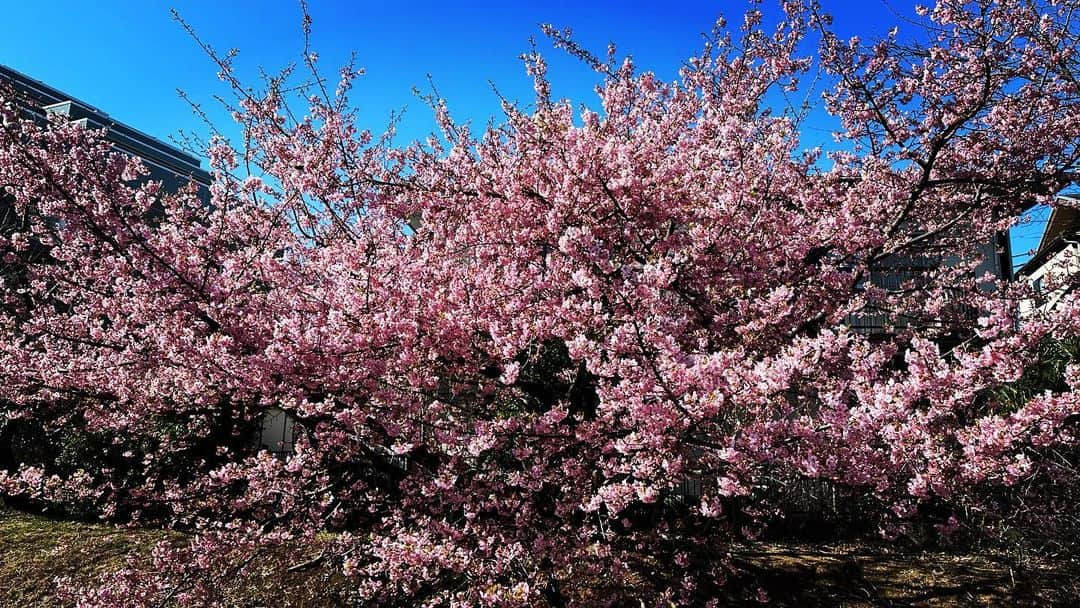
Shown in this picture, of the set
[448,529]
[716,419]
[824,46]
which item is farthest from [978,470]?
[824,46]

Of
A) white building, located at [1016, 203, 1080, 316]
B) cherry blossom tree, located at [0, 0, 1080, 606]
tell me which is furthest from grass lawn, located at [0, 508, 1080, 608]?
white building, located at [1016, 203, 1080, 316]

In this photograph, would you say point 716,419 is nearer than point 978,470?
No

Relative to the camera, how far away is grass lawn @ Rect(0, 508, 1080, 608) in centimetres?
521

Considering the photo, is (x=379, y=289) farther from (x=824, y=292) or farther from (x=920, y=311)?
(x=920, y=311)

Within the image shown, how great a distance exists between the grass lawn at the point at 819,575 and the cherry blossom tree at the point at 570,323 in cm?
51

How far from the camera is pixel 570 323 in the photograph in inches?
143

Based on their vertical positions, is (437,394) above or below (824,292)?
below

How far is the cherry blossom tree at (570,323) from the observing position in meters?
3.08

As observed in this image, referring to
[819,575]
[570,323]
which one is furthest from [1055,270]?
[570,323]

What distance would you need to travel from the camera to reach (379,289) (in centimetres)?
400

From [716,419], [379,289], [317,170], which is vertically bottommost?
[716,419]

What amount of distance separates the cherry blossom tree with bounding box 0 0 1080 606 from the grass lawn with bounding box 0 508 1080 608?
0.51 metres

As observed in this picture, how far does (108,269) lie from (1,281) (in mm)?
3397

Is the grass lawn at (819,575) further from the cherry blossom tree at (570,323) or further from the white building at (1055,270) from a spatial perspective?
the white building at (1055,270)
